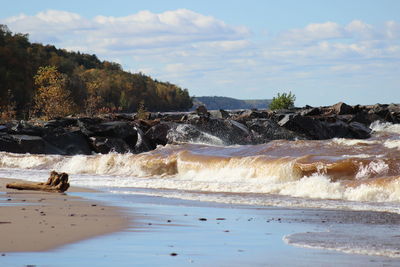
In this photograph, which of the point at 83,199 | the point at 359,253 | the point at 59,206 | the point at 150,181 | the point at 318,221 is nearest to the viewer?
the point at 359,253

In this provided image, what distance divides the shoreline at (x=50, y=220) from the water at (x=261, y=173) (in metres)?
2.62

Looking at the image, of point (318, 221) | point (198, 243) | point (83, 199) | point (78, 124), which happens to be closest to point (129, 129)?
A: point (78, 124)

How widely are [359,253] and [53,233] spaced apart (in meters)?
3.64

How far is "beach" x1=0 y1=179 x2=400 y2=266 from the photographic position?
8133 mm

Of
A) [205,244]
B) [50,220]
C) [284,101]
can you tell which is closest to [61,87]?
[284,101]

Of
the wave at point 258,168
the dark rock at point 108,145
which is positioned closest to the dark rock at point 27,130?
the dark rock at point 108,145

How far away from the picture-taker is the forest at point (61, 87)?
70.5 metres

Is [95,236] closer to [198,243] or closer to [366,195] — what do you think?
[198,243]

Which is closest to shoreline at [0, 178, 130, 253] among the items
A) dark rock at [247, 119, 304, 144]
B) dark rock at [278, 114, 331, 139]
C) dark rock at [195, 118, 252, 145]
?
dark rock at [195, 118, 252, 145]

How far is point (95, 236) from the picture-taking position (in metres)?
9.88

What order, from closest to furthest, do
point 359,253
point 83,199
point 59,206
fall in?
point 359,253, point 59,206, point 83,199

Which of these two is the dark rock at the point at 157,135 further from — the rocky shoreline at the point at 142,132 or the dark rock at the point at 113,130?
the dark rock at the point at 113,130

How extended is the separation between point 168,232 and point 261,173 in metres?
12.2

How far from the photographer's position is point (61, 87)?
241 feet
